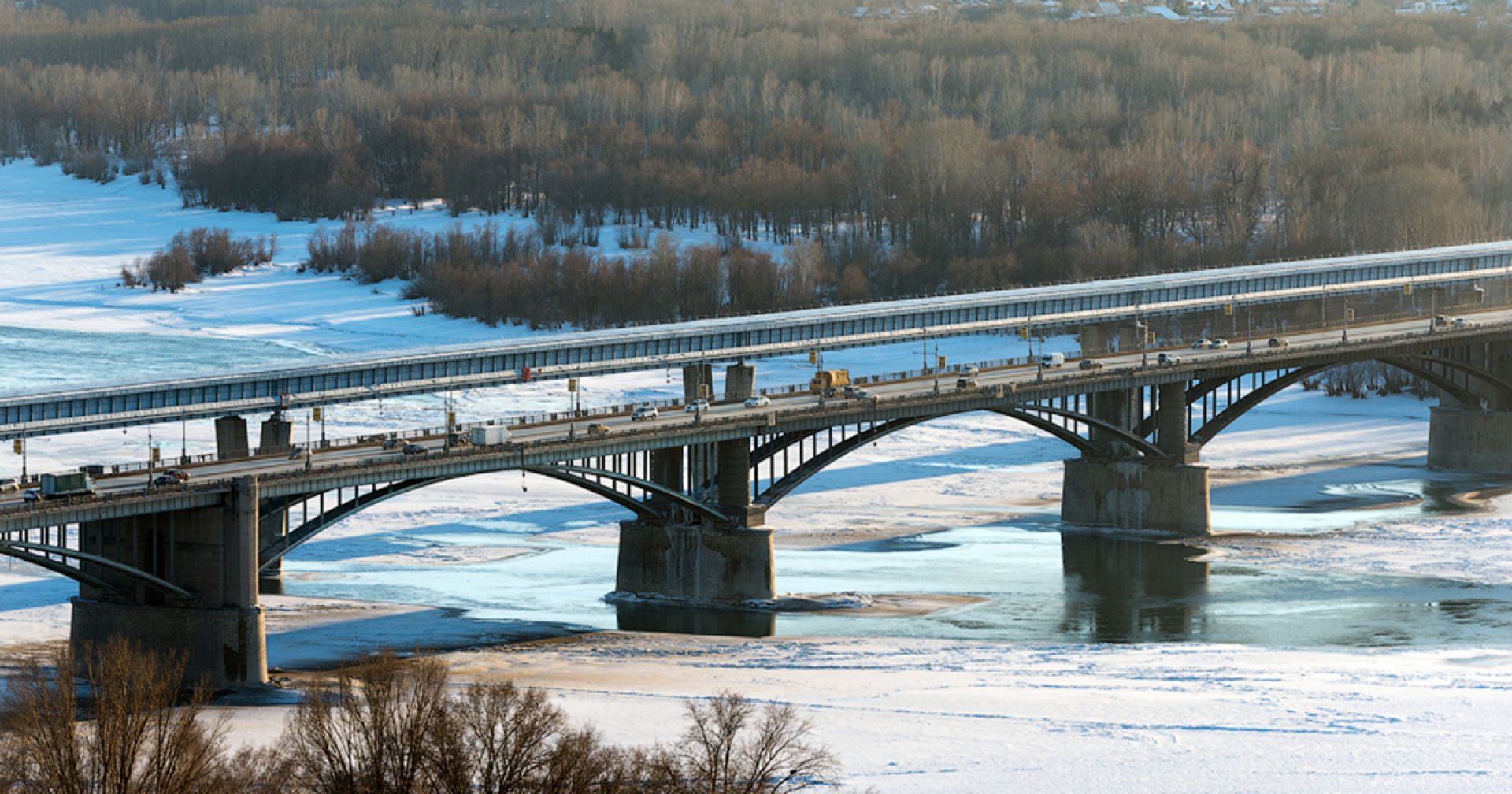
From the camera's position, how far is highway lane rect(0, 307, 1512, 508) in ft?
255

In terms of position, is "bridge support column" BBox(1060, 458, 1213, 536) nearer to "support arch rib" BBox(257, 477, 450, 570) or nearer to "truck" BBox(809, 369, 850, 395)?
"truck" BBox(809, 369, 850, 395)

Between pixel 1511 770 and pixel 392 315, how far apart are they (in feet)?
418

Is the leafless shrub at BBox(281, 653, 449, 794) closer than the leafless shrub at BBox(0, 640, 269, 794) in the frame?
No

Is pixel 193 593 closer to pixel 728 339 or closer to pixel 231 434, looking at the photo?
pixel 231 434

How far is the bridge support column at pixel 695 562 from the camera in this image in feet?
294

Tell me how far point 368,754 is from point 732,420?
40.8 metres

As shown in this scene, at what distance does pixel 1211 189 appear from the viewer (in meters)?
197

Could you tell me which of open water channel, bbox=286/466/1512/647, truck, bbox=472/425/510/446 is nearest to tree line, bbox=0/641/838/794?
truck, bbox=472/425/510/446

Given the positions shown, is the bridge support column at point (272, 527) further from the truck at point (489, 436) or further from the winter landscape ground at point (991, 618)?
the truck at point (489, 436)

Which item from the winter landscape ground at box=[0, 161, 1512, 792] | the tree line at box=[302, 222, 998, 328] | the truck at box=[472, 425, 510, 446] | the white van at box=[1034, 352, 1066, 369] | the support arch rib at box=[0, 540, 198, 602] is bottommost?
the winter landscape ground at box=[0, 161, 1512, 792]

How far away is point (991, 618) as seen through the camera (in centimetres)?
8650

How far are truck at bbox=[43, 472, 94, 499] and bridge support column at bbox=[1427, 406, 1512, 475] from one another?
3068 inches

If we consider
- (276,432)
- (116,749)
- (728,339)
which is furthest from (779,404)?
(116,749)

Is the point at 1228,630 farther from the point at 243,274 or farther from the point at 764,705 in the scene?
the point at 243,274
